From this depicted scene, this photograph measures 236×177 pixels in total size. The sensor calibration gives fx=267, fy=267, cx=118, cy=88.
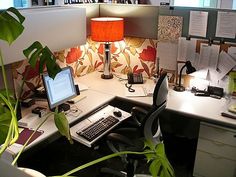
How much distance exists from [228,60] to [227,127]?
25.9 inches

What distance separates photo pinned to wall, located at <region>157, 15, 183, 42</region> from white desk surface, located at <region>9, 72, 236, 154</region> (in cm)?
49

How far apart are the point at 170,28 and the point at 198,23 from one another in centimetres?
27

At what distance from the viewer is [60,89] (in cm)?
211

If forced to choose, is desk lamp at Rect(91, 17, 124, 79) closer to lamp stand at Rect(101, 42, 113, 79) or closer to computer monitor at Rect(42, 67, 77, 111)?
lamp stand at Rect(101, 42, 113, 79)

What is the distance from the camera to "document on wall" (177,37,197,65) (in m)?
2.50

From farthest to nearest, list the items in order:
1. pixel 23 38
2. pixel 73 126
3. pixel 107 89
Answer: pixel 107 89, pixel 73 126, pixel 23 38

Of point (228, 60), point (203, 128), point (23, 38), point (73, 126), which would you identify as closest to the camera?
point (23, 38)

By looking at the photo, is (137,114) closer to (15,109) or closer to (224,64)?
(224,64)

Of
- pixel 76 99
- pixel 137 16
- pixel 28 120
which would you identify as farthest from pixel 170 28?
pixel 28 120

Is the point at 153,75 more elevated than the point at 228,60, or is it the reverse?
the point at 228,60

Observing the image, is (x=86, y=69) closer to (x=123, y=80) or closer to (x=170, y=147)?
(x=123, y=80)

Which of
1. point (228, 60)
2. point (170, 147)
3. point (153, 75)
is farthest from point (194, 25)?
point (170, 147)

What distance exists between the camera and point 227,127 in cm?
204

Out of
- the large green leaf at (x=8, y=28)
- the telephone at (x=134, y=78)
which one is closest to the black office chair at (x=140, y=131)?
A: the telephone at (x=134, y=78)
